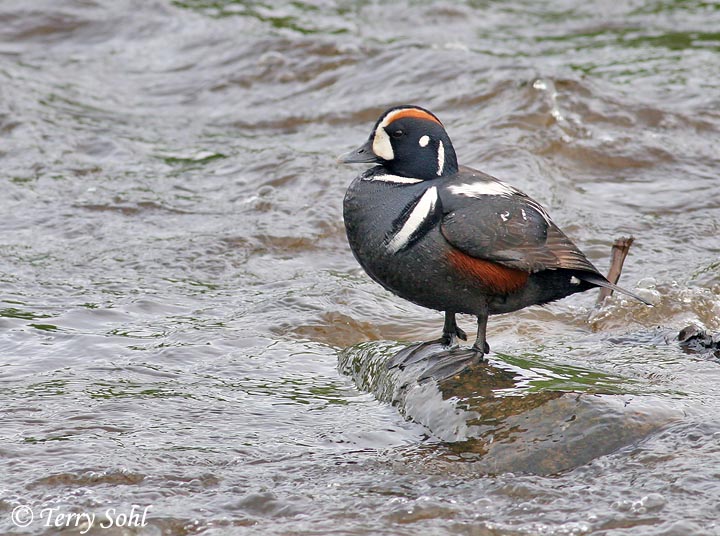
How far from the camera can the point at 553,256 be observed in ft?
19.0

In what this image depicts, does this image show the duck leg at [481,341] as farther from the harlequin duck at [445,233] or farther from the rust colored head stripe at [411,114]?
the rust colored head stripe at [411,114]

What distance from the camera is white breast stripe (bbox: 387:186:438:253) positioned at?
5547 millimetres

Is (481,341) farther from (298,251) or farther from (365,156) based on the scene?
(298,251)

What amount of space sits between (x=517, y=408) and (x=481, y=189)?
1129 mm

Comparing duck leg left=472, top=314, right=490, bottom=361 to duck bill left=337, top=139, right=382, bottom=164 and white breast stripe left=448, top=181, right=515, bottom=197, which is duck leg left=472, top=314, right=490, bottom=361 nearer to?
white breast stripe left=448, top=181, right=515, bottom=197

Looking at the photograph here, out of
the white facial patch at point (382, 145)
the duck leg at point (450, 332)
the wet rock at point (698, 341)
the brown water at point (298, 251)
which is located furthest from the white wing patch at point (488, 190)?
the wet rock at point (698, 341)

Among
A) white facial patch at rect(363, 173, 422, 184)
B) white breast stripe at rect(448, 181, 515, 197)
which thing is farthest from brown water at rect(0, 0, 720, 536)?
white facial patch at rect(363, 173, 422, 184)

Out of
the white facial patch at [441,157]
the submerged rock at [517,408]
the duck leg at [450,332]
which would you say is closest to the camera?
the submerged rock at [517,408]

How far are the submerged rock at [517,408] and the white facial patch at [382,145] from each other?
1.06 m

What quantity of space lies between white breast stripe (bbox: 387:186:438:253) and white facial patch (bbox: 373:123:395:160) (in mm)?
344

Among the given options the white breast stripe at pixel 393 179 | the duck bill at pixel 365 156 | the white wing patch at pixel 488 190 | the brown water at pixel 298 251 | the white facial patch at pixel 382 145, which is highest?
the white facial patch at pixel 382 145

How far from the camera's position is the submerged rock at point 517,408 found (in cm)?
510

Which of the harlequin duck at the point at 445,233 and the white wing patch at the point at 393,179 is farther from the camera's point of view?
the white wing patch at the point at 393,179

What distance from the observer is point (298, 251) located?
9.22 metres
